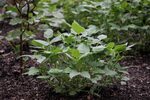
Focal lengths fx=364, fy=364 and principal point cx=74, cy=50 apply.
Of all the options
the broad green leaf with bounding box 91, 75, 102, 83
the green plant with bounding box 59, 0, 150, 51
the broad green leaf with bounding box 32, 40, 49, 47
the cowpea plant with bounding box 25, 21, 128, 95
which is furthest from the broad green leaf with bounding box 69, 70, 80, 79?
the green plant with bounding box 59, 0, 150, 51

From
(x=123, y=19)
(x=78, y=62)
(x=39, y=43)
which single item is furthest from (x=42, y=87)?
(x=123, y=19)

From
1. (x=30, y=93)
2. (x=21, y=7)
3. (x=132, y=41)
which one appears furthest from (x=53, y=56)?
(x=132, y=41)

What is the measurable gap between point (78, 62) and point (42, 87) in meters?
0.52

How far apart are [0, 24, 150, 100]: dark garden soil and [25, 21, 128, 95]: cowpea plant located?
0.23ft

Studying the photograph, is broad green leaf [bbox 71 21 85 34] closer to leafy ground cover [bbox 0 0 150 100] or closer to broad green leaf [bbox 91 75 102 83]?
leafy ground cover [bbox 0 0 150 100]

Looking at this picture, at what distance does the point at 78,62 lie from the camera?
2.08 meters

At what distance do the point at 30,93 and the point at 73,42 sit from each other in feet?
1.53

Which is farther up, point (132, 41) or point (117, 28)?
point (117, 28)

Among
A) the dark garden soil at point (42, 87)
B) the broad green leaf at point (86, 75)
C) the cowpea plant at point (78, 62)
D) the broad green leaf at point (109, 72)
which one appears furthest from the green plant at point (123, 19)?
the broad green leaf at point (86, 75)

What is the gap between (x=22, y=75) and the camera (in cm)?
269

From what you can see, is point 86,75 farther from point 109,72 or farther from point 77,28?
point 77,28

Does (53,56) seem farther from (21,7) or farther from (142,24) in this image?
(142,24)

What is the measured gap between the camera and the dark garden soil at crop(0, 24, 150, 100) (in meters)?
2.38

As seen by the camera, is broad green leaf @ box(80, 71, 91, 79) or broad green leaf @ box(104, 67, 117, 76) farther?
broad green leaf @ box(104, 67, 117, 76)
